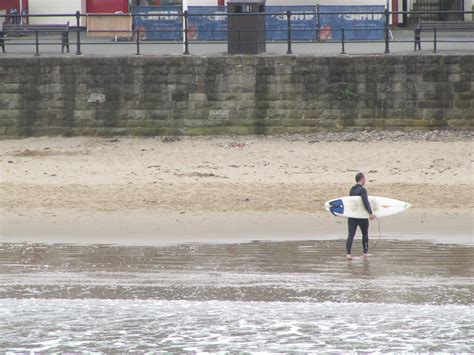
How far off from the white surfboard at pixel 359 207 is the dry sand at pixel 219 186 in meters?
0.52

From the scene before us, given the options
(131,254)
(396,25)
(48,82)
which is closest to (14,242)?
(131,254)

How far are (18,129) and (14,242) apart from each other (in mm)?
8786

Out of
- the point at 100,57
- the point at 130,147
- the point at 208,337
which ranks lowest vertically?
the point at 208,337

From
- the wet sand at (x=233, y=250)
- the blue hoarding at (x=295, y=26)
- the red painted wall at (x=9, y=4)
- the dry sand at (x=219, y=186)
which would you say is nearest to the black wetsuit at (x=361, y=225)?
the wet sand at (x=233, y=250)

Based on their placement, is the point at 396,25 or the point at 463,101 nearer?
the point at 463,101

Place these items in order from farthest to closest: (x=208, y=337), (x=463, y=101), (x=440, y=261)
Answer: (x=463, y=101) → (x=440, y=261) → (x=208, y=337)

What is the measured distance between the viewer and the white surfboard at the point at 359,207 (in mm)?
16406

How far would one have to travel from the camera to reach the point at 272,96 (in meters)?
25.7

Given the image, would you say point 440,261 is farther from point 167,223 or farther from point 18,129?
point 18,129

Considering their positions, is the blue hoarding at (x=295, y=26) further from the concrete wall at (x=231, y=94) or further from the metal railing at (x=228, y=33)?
the concrete wall at (x=231, y=94)

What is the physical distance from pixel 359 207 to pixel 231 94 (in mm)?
9839

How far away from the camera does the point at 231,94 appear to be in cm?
2584

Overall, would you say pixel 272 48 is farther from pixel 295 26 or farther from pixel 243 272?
pixel 243 272

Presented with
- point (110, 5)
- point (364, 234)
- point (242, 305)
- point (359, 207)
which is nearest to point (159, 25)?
point (110, 5)
